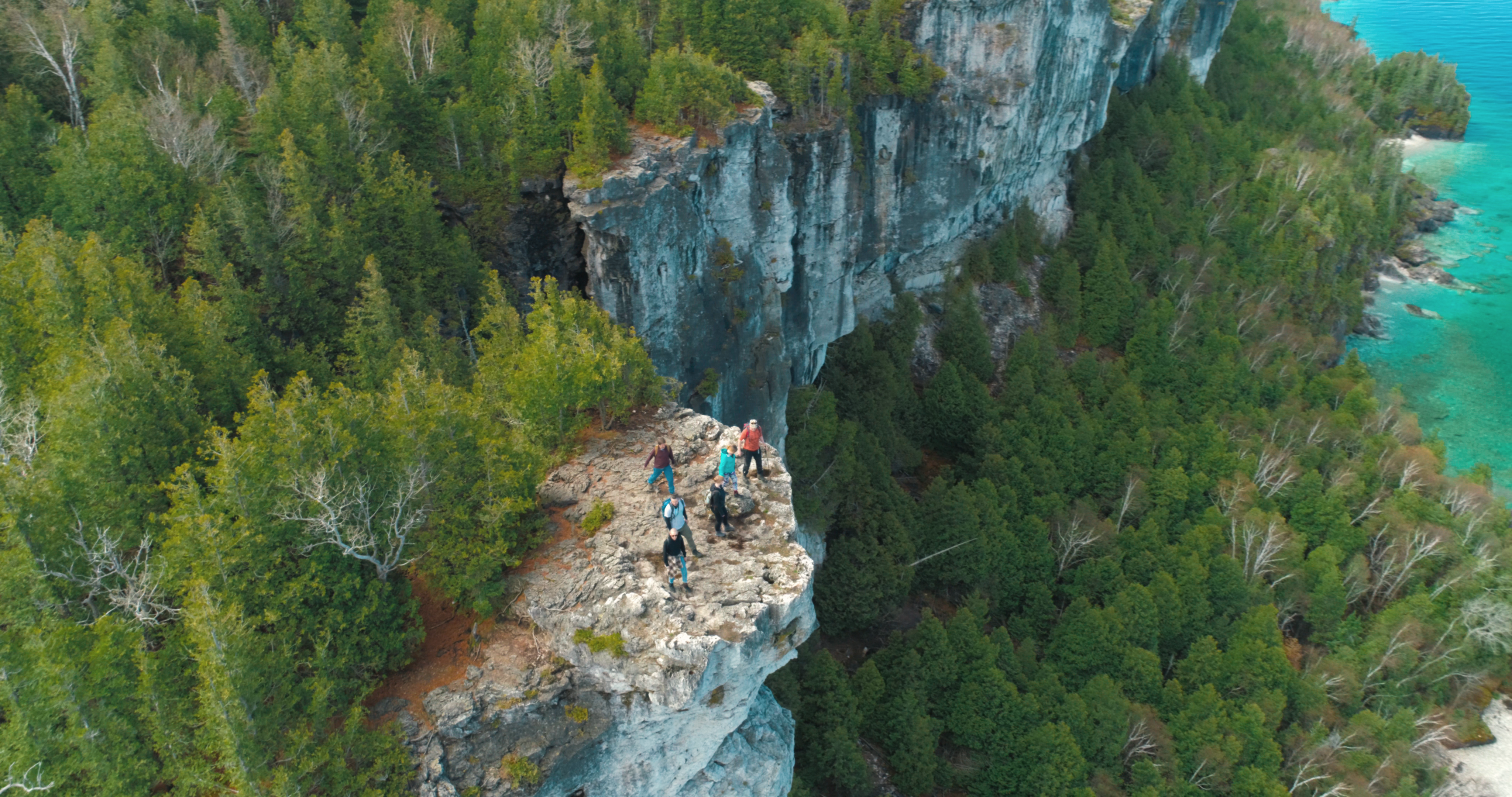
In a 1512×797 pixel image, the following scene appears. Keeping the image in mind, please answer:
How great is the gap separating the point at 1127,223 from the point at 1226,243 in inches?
462

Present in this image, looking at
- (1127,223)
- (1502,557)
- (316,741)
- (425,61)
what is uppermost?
(425,61)

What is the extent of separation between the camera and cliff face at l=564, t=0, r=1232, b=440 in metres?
36.9

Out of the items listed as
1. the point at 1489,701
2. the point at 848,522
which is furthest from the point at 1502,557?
the point at 848,522

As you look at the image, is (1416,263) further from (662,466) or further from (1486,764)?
(662,466)

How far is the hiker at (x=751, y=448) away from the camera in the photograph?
22516 mm

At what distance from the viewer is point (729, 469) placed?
22141 mm

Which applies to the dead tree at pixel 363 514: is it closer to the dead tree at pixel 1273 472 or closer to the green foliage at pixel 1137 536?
the green foliage at pixel 1137 536

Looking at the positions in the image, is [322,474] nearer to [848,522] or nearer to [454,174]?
[454,174]

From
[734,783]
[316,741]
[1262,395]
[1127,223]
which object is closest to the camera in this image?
[316,741]

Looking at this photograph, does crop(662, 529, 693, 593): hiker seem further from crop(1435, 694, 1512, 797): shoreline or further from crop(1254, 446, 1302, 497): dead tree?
crop(1254, 446, 1302, 497): dead tree

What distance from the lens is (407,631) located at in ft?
63.3

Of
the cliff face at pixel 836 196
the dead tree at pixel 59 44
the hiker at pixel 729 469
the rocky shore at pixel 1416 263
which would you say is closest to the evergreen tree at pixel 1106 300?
the cliff face at pixel 836 196

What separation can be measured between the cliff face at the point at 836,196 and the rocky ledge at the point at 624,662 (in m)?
16.5

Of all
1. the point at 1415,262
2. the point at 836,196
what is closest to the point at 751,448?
the point at 836,196
